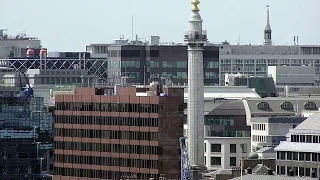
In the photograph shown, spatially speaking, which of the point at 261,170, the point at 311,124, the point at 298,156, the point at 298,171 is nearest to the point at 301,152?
the point at 298,156

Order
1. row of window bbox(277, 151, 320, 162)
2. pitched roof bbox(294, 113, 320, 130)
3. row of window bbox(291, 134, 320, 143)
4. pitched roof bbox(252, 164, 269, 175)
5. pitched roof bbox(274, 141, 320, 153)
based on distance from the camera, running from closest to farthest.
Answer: row of window bbox(277, 151, 320, 162)
pitched roof bbox(274, 141, 320, 153)
row of window bbox(291, 134, 320, 143)
pitched roof bbox(252, 164, 269, 175)
pitched roof bbox(294, 113, 320, 130)

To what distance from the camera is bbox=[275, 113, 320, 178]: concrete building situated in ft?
622

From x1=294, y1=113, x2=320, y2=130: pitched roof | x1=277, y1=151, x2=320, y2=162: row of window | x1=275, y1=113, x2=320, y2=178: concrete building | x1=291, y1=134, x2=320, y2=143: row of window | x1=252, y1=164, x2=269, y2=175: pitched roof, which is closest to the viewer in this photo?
x1=277, y1=151, x2=320, y2=162: row of window

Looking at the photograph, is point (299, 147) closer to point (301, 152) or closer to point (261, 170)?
point (301, 152)

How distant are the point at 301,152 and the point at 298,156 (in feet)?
1.96

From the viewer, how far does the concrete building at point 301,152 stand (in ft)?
622

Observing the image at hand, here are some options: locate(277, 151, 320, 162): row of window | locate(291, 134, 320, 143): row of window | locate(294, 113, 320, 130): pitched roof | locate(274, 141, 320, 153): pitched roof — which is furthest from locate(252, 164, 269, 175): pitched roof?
locate(294, 113, 320, 130): pitched roof

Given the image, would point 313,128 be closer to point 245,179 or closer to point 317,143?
point 317,143

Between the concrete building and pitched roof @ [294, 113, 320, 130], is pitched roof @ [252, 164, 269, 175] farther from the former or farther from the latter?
pitched roof @ [294, 113, 320, 130]

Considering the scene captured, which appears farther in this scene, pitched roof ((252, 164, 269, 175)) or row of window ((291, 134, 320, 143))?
pitched roof ((252, 164, 269, 175))

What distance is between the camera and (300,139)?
19350 centimetres

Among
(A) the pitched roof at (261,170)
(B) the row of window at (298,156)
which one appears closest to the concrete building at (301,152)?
(B) the row of window at (298,156)

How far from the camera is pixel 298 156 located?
191250mm

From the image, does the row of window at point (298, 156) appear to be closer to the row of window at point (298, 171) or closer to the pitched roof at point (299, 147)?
the pitched roof at point (299, 147)
